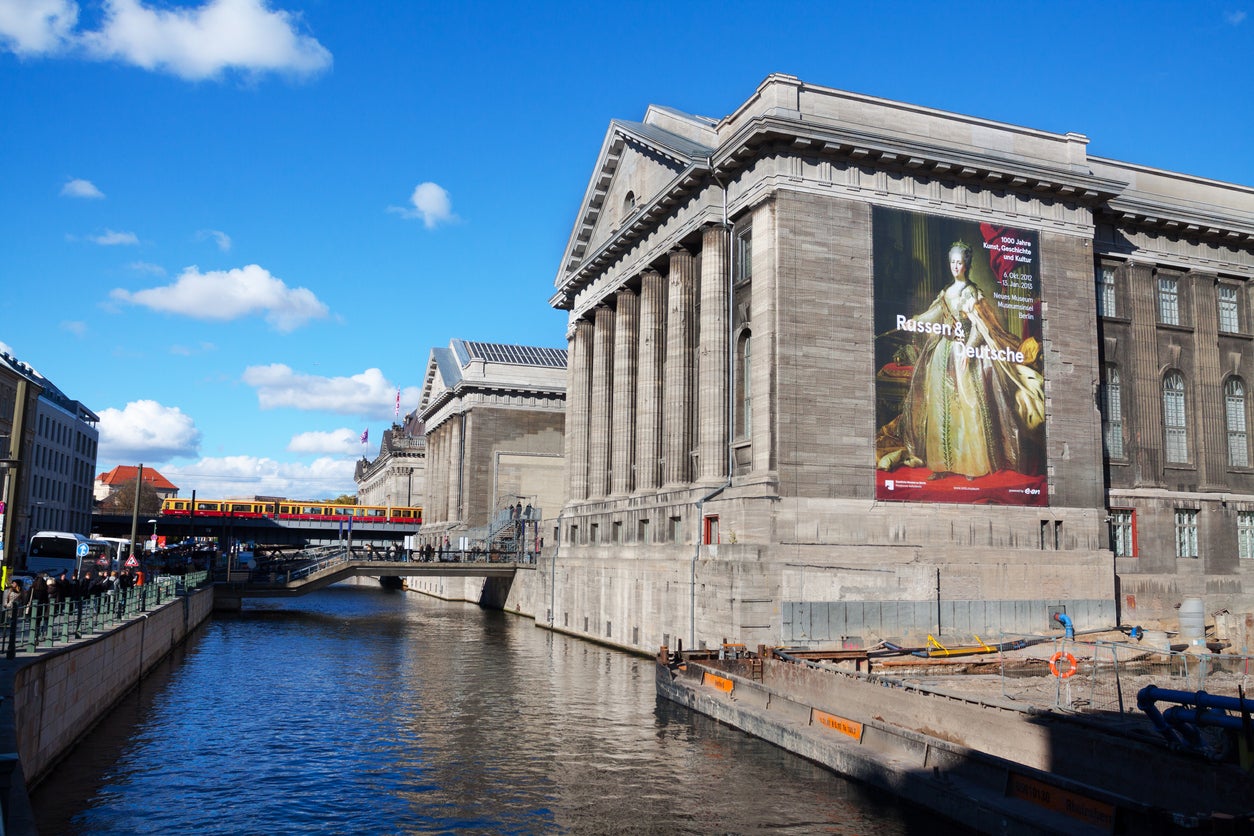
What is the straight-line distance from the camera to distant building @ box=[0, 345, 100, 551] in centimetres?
8450

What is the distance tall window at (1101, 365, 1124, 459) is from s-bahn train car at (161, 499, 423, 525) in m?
74.5

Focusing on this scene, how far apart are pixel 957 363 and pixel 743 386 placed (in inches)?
346

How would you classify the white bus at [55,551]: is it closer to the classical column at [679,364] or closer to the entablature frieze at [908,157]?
the classical column at [679,364]

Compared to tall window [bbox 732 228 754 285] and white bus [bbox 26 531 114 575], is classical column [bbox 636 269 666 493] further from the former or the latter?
white bus [bbox 26 531 114 575]

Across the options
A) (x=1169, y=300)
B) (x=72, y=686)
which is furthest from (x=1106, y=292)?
(x=72, y=686)

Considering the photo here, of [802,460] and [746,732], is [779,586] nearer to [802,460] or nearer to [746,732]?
[802,460]

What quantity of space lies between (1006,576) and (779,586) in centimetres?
1010

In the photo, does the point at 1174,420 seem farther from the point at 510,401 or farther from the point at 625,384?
the point at 510,401

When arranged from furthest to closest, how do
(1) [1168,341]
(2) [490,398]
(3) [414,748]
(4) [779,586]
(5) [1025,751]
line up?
1. (2) [490,398]
2. (1) [1168,341]
3. (4) [779,586]
4. (3) [414,748]
5. (5) [1025,751]

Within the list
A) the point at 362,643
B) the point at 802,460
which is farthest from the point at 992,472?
the point at 362,643

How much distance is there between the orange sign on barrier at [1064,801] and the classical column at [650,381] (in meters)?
35.9

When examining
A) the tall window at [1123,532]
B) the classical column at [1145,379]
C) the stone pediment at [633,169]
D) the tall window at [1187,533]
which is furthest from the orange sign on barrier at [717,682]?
the tall window at [1187,533]

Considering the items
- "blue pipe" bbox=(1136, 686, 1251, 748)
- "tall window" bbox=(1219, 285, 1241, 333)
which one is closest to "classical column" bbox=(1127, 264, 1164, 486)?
"tall window" bbox=(1219, 285, 1241, 333)

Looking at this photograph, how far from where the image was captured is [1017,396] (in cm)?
4475
